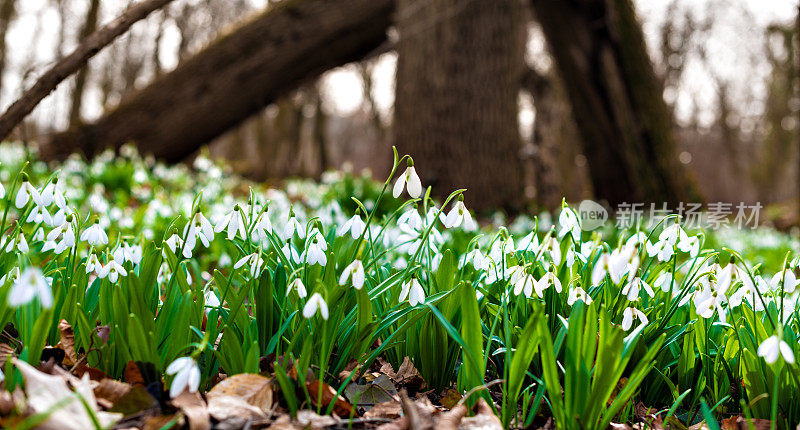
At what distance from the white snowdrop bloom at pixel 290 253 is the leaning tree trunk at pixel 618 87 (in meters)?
5.82

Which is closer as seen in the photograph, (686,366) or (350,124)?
(686,366)

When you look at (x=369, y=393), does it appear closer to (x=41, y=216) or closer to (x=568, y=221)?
(x=568, y=221)

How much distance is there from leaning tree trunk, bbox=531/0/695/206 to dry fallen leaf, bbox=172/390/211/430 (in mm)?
6348

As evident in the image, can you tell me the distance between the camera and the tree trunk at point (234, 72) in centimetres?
706

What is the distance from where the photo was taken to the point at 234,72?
7.20 metres

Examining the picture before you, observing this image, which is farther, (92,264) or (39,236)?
(39,236)

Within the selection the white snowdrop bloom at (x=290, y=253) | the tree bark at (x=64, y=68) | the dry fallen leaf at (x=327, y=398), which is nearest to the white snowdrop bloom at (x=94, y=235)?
the white snowdrop bloom at (x=290, y=253)

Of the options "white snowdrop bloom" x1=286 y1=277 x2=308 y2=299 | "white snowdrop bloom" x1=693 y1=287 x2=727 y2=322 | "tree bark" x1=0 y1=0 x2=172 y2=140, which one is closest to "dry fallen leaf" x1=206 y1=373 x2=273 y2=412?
"white snowdrop bloom" x1=286 y1=277 x2=308 y2=299

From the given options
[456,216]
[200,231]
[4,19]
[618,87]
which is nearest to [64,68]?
[200,231]

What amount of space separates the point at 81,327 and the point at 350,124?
2578 centimetres

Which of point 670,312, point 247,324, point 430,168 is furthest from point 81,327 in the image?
point 430,168

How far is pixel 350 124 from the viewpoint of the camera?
26797 mm

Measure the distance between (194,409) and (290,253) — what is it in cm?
59

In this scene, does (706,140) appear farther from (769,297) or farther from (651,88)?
(769,297)
